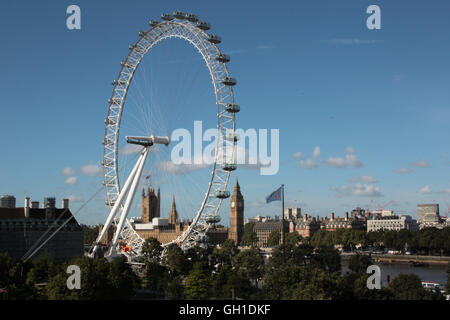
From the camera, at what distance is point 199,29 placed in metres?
60.5

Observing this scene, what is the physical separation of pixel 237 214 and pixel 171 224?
2092 centimetres

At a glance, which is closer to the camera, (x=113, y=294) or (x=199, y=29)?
(x=113, y=294)

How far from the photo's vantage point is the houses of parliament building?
16562 cm

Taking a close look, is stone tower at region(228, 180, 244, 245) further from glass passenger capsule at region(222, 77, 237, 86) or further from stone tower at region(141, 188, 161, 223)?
glass passenger capsule at region(222, 77, 237, 86)

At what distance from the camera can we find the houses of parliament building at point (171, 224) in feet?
543

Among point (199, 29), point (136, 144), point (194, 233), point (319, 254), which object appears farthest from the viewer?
point (319, 254)

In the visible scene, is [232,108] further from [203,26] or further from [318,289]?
[318,289]

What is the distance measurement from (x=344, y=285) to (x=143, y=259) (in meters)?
36.8

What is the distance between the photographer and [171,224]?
574ft

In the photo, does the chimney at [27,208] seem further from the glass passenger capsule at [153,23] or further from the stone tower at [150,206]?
the stone tower at [150,206]

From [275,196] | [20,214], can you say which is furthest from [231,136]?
[20,214]

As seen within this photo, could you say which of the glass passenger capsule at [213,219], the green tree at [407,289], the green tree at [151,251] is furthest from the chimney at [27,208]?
the green tree at [407,289]
